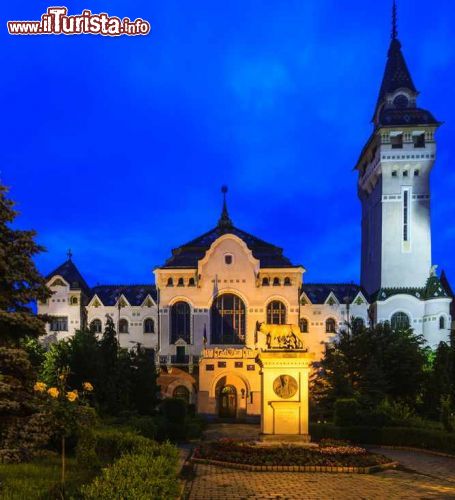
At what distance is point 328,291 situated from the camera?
172 ft

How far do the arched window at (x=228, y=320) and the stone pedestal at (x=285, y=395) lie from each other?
88.8 feet

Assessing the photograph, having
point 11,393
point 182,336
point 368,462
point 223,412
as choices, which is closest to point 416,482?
point 368,462

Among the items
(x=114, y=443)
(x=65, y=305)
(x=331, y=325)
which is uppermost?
(x=65, y=305)

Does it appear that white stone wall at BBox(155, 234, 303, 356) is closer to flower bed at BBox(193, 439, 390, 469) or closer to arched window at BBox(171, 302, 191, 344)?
arched window at BBox(171, 302, 191, 344)

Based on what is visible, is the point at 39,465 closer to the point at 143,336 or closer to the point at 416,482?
the point at 416,482

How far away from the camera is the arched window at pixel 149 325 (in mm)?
51156

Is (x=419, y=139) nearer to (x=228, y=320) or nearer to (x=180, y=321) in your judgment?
(x=228, y=320)

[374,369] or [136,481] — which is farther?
[374,369]

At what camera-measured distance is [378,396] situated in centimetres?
3503

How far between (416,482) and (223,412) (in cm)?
3058

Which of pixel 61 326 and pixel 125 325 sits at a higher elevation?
pixel 125 325

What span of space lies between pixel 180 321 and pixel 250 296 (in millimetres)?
6792

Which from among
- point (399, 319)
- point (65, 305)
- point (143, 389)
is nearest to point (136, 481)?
point (143, 389)

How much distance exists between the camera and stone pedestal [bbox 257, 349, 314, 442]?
68.4 feet
